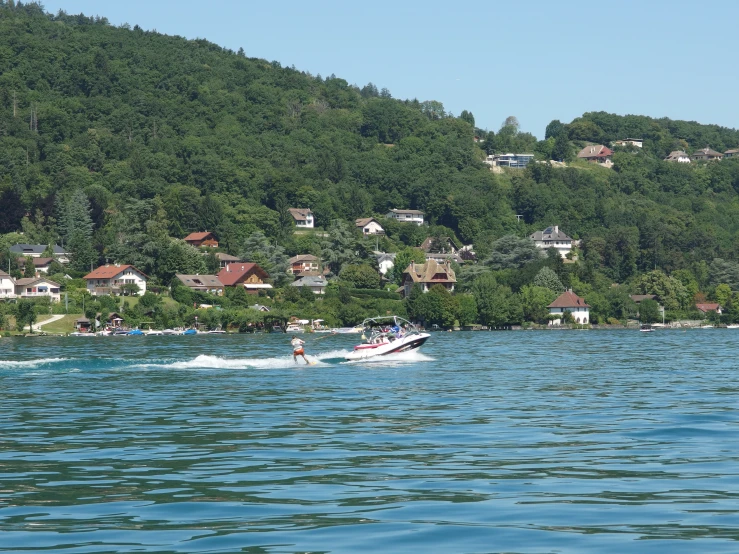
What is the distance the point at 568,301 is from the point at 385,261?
42.8m

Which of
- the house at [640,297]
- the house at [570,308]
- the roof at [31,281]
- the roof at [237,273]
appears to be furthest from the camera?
the house at [640,297]

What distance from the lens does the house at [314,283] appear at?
153200 millimetres

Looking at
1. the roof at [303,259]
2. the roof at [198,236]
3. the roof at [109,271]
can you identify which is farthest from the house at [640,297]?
the roof at [109,271]

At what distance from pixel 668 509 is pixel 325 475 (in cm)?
650

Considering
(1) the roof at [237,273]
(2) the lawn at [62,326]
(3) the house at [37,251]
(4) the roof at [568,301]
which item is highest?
(3) the house at [37,251]

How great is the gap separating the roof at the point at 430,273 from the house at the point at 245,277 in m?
23.4

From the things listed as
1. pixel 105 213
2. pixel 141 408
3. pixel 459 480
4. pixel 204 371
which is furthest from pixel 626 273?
pixel 459 480

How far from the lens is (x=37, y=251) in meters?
158

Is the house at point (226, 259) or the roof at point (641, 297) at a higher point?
the house at point (226, 259)

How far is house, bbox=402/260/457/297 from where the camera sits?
160 meters

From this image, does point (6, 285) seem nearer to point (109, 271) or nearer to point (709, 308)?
point (109, 271)

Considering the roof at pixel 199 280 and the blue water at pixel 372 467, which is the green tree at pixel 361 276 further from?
the blue water at pixel 372 467

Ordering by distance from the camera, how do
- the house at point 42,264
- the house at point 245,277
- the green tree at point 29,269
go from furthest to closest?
the house at point 245,277 < the house at point 42,264 < the green tree at point 29,269

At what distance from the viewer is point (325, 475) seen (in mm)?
20047
